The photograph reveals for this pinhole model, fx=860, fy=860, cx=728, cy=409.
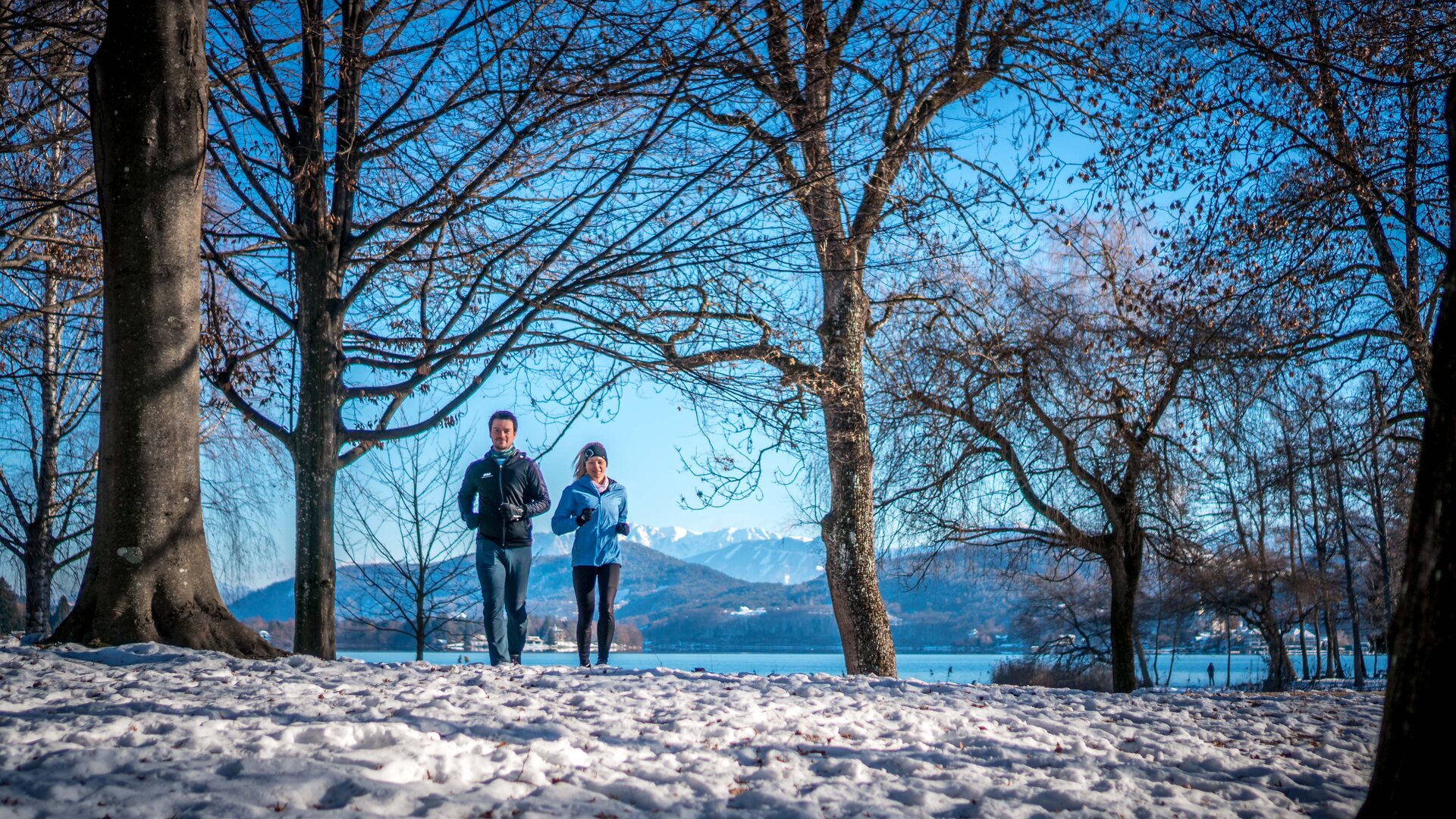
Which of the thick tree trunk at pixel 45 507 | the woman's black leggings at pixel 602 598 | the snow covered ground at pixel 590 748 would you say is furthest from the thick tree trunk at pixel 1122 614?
the thick tree trunk at pixel 45 507

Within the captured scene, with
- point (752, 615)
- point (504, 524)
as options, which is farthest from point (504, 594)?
point (752, 615)

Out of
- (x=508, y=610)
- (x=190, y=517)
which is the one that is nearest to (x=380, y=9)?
(x=190, y=517)

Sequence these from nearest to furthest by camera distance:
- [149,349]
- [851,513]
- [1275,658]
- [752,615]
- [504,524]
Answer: [149,349] → [504,524] → [851,513] → [1275,658] → [752,615]

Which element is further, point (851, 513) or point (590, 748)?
point (851, 513)

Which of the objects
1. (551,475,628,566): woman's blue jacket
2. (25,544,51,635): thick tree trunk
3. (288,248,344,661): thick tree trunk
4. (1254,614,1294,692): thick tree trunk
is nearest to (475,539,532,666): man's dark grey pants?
(551,475,628,566): woman's blue jacket

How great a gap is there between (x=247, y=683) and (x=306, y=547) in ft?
7.43

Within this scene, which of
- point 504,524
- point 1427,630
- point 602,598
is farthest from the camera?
point 602,598

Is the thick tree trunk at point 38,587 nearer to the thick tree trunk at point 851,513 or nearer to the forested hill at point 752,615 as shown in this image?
the thick tree trunk at point 851,513

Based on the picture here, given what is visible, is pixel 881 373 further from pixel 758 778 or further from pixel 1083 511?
pixel 758 778

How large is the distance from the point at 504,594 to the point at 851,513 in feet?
12.4

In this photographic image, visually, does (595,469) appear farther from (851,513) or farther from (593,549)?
(851,513)

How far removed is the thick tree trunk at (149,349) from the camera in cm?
521

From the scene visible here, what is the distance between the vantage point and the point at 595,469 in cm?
726

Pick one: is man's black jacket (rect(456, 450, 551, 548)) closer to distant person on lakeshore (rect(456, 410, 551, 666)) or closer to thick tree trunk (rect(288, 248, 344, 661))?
distant person on lakeshore (rect(456, 410, 551, 666))
